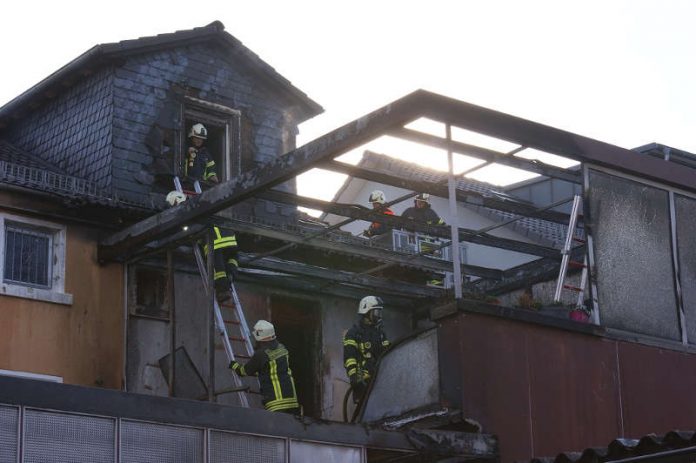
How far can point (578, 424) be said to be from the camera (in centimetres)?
1427

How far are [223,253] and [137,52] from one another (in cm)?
405

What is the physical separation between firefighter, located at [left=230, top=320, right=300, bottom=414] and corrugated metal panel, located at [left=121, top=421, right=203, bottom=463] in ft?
11.5

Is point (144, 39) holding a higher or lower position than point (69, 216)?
higher

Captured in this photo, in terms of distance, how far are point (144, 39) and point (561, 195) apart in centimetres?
1022

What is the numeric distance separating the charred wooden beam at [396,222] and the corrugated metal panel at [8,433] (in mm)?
5294

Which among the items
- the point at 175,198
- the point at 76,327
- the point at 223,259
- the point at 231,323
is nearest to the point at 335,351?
the point at 231,323

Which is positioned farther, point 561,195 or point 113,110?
point 561,195

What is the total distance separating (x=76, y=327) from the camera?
17250 mm

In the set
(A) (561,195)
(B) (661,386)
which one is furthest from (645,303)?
(A) (561,195)

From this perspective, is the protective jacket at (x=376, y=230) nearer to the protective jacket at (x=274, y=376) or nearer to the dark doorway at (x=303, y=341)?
the dark doorway at (x=303, y=341)

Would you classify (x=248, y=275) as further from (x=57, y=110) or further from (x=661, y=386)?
(x=661, y=386)

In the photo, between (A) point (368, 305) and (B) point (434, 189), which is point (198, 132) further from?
(B) point (434, 189)

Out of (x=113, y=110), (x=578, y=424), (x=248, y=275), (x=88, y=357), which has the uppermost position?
(x=113, y=110)

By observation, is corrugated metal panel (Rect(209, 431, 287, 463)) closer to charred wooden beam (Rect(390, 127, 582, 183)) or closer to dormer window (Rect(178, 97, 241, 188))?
charred wooden beam (Rect(390, 127, 582, 183))
